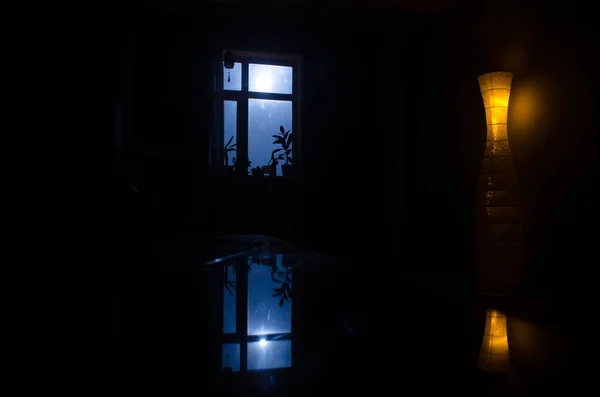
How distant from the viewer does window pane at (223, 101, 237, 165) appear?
19.3 ft

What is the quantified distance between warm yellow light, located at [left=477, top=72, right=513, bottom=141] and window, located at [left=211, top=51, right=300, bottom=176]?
4.25m

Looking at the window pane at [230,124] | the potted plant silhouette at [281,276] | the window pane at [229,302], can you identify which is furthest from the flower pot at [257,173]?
the window pane at [229,302]

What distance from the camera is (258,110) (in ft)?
20.6

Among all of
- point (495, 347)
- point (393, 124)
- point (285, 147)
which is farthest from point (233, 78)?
point (495, 347)

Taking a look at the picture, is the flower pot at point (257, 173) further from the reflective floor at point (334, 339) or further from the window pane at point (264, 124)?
the reflective floor at point (334, 339)

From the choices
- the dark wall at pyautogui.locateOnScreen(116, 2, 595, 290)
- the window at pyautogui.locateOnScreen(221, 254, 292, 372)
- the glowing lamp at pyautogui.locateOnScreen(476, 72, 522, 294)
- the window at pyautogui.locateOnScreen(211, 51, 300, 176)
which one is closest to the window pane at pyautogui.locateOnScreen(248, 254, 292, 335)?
the window at pyautogui.locateOnScreen(221, 254, 292, 372)

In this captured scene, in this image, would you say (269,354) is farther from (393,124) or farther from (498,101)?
(393,124)

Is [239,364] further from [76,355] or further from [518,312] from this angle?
[518,312]

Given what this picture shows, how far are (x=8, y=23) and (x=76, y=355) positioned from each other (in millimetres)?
1253

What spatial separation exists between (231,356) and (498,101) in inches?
57.5

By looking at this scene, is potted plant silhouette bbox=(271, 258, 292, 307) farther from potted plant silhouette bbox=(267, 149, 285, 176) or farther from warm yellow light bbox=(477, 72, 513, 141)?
potted plant silhouette bbox=(267, 149, 285, 176)

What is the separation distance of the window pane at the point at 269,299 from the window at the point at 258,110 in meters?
3.60

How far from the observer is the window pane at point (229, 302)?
46.7 inches

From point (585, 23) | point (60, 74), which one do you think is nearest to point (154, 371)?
point (60, 74)
